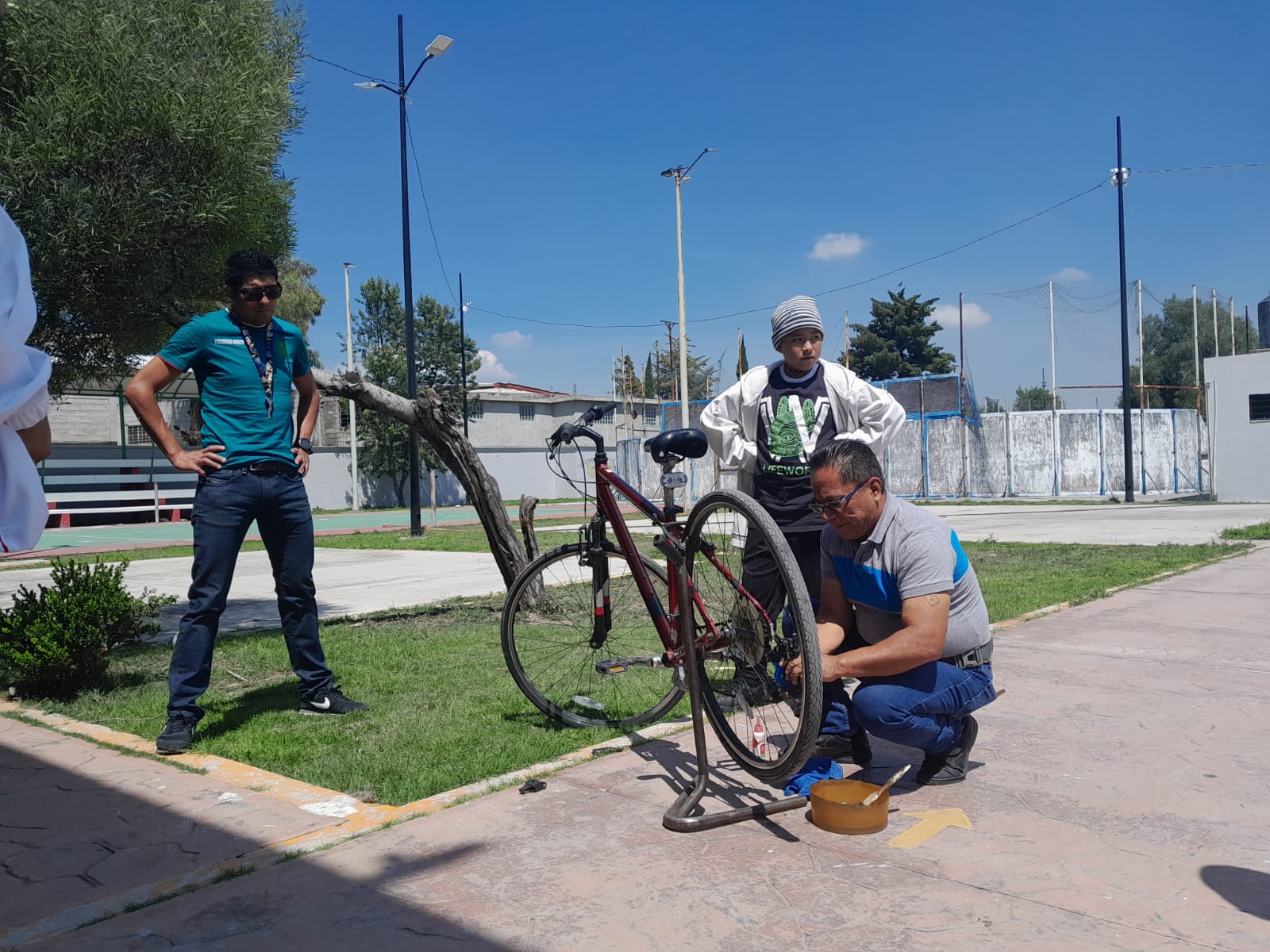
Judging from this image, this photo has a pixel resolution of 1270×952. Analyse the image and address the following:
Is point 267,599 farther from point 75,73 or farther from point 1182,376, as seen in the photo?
point 1182,376

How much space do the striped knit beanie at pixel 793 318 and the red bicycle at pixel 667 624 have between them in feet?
2.07

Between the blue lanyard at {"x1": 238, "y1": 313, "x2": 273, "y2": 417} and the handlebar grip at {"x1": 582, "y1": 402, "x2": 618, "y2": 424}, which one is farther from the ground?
the blue lanyard at {"x1": 238, "y1": 313, "x2": 273, "y2": 417}

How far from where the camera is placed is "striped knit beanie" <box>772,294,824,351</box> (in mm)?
4234

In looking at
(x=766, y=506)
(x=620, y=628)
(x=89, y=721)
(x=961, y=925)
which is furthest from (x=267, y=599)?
(x=961, y=925)

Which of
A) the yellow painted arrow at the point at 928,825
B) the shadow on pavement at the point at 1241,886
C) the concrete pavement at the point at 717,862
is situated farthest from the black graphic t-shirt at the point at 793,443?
the shadow on pavement at the point at 1241,886

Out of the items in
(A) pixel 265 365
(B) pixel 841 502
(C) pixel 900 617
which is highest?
(A) pixel 265 365

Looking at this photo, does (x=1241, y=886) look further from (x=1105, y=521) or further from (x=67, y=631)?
(x=1105, y=521)

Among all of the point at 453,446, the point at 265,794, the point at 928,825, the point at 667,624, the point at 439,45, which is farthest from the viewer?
the point at 439,45

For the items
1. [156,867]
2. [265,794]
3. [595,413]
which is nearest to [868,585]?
[595,413]

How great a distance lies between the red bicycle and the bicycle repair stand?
70 millimetres

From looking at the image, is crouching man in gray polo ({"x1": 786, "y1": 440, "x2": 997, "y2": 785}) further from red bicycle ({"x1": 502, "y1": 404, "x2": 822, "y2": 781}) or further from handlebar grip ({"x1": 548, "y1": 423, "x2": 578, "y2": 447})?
handlebar grip ({"x1": 548, "y1": 423, "x2": 578, "y2": 447})

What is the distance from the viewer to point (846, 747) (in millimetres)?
3678

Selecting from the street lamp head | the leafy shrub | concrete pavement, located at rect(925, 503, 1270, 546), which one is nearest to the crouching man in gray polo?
the leafy shrub

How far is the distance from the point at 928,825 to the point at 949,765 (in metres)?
0.45
